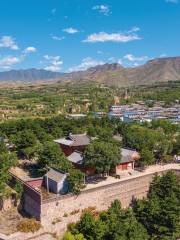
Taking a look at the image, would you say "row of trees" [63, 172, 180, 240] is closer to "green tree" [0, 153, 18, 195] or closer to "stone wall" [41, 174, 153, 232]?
"stone wall" [41, 174, 153, 232]

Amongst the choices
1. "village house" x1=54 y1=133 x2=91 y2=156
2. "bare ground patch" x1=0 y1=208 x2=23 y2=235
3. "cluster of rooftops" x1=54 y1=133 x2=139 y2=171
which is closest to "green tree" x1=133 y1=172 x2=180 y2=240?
"cluster of rooftops" x1=54 y1=133 x2=139 y2=171

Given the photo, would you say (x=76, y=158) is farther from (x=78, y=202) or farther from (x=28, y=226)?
(x=28, y=226)

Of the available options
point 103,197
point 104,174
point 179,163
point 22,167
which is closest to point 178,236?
point 103,197

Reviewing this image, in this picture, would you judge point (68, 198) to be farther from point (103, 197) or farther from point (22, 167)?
point (22, 167)

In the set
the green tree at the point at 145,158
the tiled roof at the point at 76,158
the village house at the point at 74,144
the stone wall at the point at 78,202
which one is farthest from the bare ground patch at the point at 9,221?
the green tree at the point at 145,158

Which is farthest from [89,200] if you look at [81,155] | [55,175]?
[81,155]

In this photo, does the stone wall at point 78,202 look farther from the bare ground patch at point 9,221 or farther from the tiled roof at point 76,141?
the tiled roof at point 76,141
